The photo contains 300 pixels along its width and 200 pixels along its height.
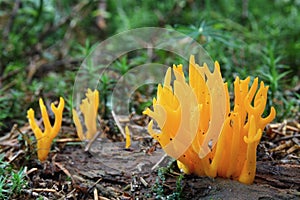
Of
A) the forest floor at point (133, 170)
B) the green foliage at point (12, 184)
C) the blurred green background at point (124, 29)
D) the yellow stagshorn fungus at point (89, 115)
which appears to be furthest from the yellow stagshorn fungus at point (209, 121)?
the blurred green background at point (124, 29)

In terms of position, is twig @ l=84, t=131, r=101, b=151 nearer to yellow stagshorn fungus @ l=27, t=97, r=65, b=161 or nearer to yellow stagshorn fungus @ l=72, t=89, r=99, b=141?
yellow stagshorn fungus @ l=72, t=89, r=99, b=141

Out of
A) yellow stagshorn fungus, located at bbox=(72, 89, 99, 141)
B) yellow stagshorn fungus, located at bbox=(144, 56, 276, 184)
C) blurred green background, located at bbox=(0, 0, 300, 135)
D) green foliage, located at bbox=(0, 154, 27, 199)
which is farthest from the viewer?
blurred green background, located at bbox=(0, 0, 300, 135)

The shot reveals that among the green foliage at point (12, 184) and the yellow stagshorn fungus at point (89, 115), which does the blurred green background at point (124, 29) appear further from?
the green foliage at point (12, 184)

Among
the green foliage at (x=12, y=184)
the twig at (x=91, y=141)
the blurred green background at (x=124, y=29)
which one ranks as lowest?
the green foliage at (x=12, y=184)

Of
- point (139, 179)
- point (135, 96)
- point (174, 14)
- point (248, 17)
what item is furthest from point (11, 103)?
point (248, 17)

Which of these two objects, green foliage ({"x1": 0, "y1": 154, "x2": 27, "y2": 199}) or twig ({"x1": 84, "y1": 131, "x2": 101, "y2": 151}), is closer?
green foliage ({"x1": 0, "y1": 154, "x2": 27, "y2": 199})

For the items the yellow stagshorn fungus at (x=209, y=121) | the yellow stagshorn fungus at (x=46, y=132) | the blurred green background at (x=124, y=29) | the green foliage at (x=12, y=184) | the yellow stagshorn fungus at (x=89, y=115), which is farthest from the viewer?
the blurred green background at (x=124, y=29)

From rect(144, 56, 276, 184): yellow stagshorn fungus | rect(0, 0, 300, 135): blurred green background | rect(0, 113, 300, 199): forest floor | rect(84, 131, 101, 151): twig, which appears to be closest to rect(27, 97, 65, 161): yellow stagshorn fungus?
rect(0, 113, 300, 199): forest floor
